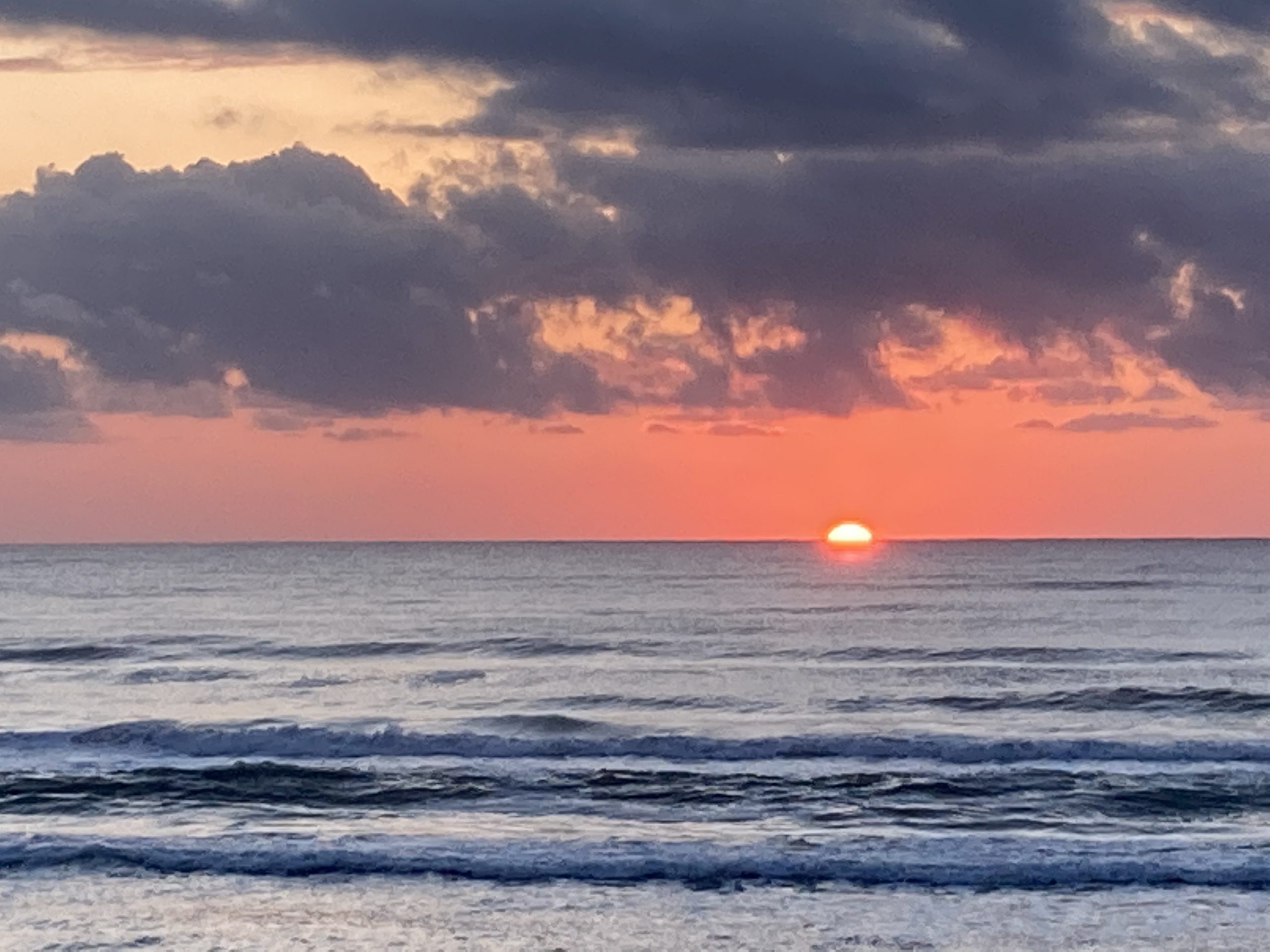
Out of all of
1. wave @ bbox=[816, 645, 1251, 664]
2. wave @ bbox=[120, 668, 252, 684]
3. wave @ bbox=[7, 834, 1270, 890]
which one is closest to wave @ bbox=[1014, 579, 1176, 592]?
wave @ bbox=[816, 645, 1251, 664]

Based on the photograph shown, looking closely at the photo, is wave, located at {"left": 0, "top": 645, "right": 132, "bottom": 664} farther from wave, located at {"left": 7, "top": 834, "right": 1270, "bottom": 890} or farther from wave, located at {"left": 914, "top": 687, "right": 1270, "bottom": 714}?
wave, located at {"left": 7, "top": 834, "right": 1270, "bottom": 890}

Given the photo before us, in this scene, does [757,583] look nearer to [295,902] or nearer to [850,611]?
[850,611]

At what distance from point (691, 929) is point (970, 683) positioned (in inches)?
990

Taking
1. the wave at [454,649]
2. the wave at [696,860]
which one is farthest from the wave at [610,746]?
the wave at [454,649]

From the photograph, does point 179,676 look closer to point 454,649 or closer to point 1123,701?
point 454,649

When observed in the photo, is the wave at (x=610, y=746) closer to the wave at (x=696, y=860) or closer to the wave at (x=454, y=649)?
the wave at (x=696, y=860)

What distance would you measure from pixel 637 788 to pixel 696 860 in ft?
19.9

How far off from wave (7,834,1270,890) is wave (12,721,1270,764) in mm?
8235

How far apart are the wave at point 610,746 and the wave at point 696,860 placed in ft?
27.0

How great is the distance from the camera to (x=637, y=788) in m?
24.8

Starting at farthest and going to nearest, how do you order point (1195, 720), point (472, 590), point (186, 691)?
point (472, 590) < point (186, 691) < point (1195, 720)

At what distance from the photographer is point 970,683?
40062 mm

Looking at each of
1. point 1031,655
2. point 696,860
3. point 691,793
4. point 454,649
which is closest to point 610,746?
point 691,793

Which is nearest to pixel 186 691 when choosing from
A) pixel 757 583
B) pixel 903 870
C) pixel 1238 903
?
pixel 903 870
